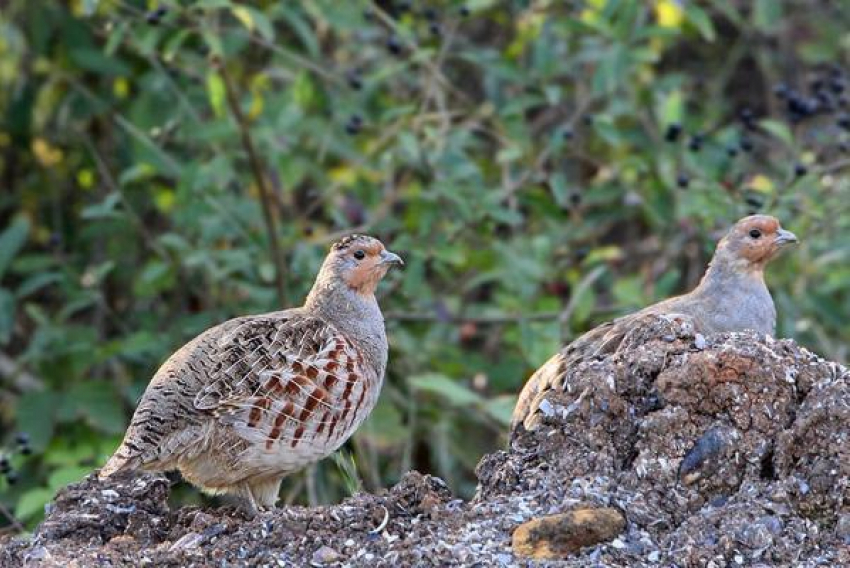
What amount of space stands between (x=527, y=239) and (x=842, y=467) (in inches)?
213

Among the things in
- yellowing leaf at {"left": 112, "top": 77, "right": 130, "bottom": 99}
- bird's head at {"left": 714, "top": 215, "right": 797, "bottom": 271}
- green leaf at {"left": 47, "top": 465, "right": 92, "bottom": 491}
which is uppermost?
yellowing leaf at {"left": 112, "top": 77, "right": 130, "bottom": 99}

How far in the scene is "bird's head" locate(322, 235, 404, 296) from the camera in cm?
693

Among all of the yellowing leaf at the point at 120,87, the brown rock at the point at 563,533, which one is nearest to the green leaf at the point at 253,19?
the yellowing leaf at the point at 120,87

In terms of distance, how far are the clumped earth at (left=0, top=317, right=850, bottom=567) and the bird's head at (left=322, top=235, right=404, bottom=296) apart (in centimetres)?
189

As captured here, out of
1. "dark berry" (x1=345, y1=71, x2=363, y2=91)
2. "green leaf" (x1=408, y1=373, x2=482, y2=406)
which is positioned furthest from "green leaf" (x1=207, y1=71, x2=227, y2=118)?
"green leaf" (x1=408, y1=373, x2=482, y2=406)

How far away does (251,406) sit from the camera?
6.16m

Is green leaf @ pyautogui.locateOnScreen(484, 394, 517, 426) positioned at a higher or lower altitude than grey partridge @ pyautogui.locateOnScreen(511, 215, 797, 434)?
lower

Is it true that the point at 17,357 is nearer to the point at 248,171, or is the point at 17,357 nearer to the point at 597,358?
the point at 248,171

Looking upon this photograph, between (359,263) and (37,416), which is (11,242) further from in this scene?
(359,263)

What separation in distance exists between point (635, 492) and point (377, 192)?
17.8ft

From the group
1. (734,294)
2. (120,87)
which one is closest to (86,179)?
(120,87)

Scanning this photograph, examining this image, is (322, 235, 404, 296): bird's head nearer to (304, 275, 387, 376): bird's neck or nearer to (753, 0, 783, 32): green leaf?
(304, 275, 387, 376): bird's neck

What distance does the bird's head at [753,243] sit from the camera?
287 inches

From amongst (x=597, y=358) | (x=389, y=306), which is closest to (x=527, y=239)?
(x=389, y=306)
